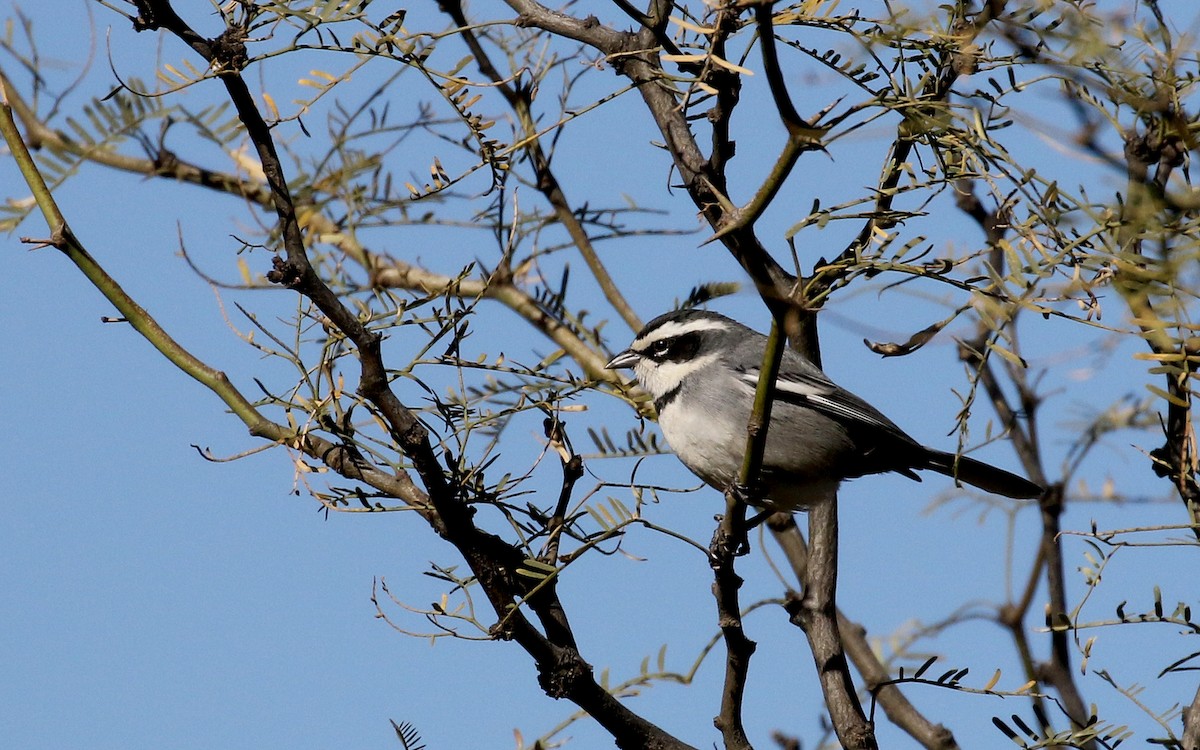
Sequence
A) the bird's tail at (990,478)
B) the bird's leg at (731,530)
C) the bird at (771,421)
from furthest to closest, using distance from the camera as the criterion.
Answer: the bird's tail at (990,478)
the bird at (771,421)
the bird's leg at (731,530)

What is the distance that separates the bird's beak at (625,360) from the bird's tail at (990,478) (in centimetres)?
134

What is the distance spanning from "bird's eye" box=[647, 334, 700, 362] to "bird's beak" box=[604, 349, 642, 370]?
6 cm

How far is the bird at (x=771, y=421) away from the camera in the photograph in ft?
15.7

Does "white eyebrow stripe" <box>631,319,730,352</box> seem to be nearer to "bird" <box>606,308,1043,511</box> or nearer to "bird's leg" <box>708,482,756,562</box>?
"bird" <box>606,308,1043,511</box>

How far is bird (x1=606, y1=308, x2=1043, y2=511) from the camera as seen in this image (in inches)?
188

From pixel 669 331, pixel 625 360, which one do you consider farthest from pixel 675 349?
pixel 625 360

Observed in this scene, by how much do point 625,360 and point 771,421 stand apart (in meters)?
0.66

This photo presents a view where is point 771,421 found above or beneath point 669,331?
beneath

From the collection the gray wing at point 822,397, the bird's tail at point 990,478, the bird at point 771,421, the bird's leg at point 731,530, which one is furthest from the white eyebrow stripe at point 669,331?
the bird's leg at point 731,530

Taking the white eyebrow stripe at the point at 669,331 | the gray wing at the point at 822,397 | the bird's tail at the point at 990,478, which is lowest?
the bird's tail at the point at 990,478

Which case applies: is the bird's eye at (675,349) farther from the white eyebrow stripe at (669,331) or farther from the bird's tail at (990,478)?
the bird's tail at (990,478)

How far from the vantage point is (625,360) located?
210 inches

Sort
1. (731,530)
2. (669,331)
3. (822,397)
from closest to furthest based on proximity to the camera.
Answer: (731,530)
(822,397)
(669,331)

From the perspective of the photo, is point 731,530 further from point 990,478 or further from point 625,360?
point 990,478
